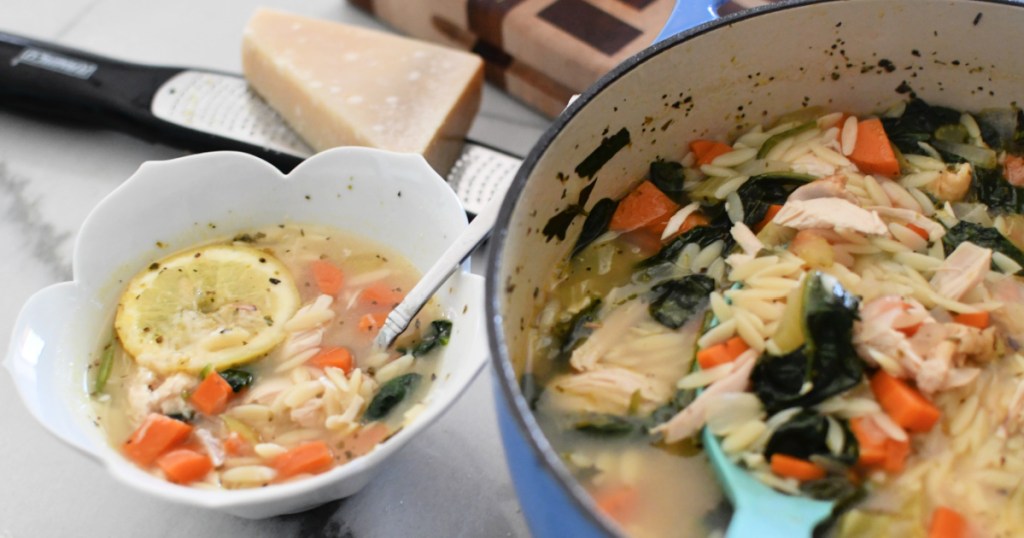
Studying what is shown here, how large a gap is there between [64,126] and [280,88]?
0.55 metres

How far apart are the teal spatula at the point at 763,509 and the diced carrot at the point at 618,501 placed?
12cm

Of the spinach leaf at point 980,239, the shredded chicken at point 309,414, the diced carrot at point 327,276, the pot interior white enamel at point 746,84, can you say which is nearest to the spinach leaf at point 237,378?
the shredded chicken at point 309,414

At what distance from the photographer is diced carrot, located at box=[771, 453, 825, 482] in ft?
3.68

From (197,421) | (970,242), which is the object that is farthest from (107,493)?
(970,242)

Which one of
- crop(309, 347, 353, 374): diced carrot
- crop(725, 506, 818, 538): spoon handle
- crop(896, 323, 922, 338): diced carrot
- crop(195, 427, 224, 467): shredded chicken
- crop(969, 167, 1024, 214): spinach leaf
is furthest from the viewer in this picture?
crop(969, 167, 1024, 214): spinach leaf

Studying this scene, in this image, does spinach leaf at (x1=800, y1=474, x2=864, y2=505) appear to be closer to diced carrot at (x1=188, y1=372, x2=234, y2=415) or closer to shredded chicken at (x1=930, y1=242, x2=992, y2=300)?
shredded chicken at (x1=930, y1=242, x2=992, y2=300)

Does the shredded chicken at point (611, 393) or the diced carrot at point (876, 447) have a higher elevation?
the diced carrot at point (876, 447)

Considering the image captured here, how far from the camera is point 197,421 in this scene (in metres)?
1.34

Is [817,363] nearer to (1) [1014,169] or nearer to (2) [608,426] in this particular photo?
(2) [608,426]

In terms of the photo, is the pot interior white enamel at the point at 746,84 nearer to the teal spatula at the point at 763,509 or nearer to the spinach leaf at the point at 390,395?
the spinach leaf at the point at 390,395

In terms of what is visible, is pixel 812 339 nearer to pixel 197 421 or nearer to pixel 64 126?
pixel 197 421

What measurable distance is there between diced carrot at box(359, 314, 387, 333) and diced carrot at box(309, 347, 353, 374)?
2.3 inches

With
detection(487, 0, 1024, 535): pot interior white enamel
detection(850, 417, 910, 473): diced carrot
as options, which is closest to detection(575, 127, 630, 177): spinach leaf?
detection(487, 0, 1024, 535): pot interior white enamel

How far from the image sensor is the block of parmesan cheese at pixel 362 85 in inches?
76.2
